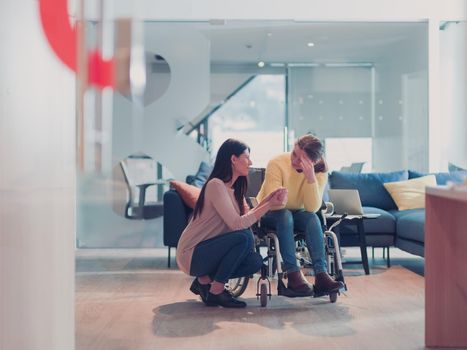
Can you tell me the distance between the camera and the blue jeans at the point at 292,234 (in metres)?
4.17

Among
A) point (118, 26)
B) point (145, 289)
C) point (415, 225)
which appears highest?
point (118, 26)

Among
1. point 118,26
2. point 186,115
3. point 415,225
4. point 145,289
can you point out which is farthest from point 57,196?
point 186,115

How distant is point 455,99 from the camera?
7.30 metres

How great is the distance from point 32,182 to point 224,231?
6.85 feet

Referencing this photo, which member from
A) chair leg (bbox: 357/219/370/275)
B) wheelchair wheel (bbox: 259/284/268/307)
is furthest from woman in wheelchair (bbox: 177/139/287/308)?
chair leg (bbox: 357/219/370/275)

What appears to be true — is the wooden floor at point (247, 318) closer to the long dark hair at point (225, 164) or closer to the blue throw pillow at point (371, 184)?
the long dark hair at point (225, 164)

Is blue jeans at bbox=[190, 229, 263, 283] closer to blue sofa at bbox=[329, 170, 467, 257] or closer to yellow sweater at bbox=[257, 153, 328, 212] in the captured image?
yellow sweater at bbox=[257, 153, 328, 212]

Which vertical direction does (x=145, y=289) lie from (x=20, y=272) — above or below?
below

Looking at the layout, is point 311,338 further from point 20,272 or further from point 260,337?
point 20,272

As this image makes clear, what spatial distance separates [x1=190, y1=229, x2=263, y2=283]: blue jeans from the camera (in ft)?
13.3

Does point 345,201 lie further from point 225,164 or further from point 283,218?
point 225,164

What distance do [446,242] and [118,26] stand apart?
6.17ft

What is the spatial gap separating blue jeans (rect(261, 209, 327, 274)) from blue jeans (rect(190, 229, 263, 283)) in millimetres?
159

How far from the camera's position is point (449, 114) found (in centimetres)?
730
